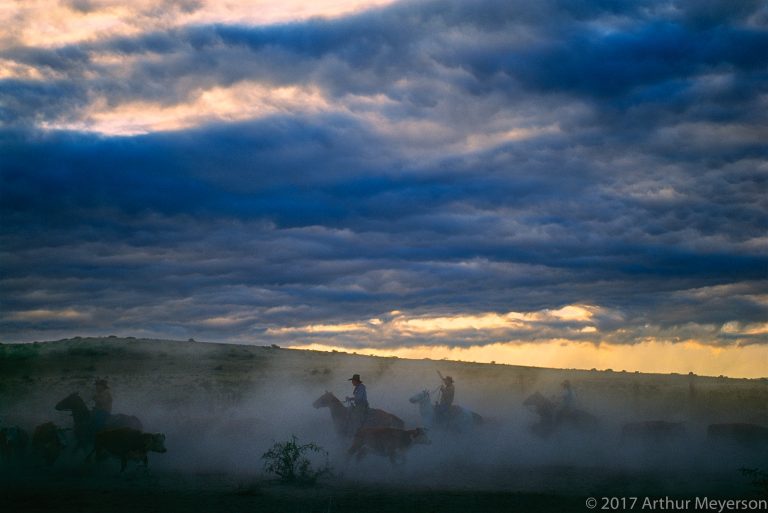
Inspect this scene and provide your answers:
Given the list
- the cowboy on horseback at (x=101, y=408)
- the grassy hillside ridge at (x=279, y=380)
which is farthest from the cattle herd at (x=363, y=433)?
the grassy hillside ridge at (x=279, y=380)

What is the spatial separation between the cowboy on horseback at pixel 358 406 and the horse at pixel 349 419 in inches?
2.8

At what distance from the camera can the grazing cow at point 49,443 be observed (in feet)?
75.8

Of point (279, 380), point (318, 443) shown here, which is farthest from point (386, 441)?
point (279, 380)

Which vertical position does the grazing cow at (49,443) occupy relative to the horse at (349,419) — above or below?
below

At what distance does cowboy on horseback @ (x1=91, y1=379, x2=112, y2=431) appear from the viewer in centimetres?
2359

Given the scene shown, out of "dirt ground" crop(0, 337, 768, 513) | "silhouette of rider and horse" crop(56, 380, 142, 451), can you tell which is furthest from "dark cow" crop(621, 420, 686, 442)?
"silhouette of rider and horse" crop(56, 380, 142, 451)

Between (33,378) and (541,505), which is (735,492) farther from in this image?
(33,378)

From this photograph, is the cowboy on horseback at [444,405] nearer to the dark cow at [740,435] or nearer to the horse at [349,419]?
the horse at [349,419]

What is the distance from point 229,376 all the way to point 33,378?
11.3 metres

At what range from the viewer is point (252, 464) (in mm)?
23609

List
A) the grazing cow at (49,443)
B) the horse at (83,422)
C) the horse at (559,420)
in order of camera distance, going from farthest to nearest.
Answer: the horse at (559,420) < the horse at (83,422) < the grazing cow at (49,443)

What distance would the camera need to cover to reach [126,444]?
69.9ft

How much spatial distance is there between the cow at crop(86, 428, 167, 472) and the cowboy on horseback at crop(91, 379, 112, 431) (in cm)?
212

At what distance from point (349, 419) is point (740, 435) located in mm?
13735
